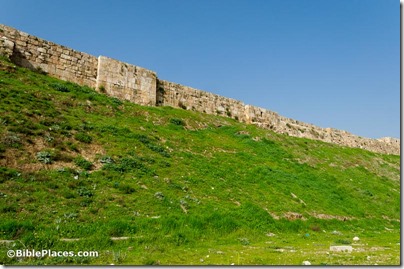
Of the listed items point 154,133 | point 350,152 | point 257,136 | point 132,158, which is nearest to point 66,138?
point 132,158

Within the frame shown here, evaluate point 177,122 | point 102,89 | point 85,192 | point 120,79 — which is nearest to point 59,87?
point 102,89

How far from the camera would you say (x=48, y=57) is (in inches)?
824

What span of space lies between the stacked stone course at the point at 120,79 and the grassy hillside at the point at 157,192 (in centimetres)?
154

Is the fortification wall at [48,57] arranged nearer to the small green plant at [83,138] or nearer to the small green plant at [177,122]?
the small green plant at [177,122]

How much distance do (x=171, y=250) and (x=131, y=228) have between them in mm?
1438

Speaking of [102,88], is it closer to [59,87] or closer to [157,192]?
[59,87]

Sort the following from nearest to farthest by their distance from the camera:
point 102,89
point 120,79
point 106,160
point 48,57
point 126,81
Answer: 1. point 106,160
2. point 48,57
3. point 102,89
4. point 120,79
5. point 126,81

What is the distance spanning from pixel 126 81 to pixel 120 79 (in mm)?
492

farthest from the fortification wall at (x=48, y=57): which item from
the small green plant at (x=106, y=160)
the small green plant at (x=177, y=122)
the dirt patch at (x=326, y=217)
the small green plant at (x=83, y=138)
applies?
the dirt patch at (x=326, y=217)

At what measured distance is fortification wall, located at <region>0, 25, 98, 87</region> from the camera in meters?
19.5

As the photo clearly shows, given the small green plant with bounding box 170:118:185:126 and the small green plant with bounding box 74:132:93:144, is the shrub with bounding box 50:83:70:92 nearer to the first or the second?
the small green plant with bounding box 74:132:93:144

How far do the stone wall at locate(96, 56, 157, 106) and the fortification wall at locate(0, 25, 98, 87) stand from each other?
612 mm

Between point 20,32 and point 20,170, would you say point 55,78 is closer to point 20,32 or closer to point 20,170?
point 20,32

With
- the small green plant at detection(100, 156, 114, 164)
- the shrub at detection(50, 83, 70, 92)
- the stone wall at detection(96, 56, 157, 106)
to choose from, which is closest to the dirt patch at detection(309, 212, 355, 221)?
the small green plant at detection(100, 156, 114, 164)
